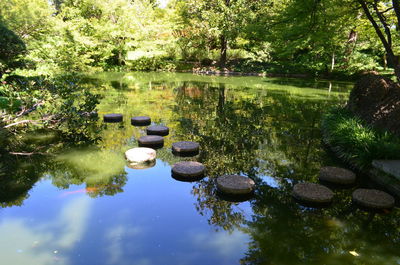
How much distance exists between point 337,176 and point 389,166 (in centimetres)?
87

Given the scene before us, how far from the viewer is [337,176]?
536 cm

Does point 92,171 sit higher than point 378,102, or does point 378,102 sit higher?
point 378,102

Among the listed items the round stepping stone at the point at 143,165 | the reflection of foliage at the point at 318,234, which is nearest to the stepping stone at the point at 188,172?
the round stepping stone at the point at 143,165

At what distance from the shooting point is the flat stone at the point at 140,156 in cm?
608

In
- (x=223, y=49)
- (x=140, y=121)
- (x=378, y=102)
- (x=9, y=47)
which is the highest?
(x=223, y=49)

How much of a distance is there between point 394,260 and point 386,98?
4.67 metres

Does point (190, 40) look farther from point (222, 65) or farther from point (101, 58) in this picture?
point (101, 58)

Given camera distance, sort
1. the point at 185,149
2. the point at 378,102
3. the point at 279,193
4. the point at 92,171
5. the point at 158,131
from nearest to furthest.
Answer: the point at 279,193
the point at 92,171
the point at 185,149
the point at 378,102
the point at 158,131

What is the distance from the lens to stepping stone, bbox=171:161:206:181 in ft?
18.1

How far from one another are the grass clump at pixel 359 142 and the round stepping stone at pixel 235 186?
8.11 feet

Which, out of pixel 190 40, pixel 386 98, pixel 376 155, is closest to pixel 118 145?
pixel 376 155

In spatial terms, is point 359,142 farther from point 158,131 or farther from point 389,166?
point 158,131

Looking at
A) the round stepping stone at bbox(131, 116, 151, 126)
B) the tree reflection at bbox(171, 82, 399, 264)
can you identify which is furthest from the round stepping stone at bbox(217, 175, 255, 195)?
the round stepping stone at bbox(131, 116, 151, 126)

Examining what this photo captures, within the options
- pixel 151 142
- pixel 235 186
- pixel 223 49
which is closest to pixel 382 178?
pixel 235 186
